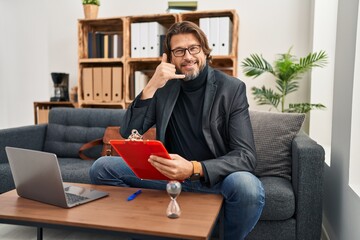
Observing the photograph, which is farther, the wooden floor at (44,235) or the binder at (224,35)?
the binder at (224,35)

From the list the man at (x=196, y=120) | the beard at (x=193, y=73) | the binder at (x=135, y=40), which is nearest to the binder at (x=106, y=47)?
the binder at (x=135, y=40)

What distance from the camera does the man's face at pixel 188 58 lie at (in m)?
1.50

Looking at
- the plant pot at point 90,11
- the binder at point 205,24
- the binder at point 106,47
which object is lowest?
→ the binder at point 106,47

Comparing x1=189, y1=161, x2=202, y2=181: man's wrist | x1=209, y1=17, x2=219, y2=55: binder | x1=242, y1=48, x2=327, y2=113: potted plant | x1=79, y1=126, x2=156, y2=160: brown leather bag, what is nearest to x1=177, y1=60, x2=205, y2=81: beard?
x1=189, y1=161, x2=202, y2=181: man's wrist

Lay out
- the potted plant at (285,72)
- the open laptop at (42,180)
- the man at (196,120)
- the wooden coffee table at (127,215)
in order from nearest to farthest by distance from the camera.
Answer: the wooden coffee table at (127,215) < the open laptop at (42,180) < the man at (196,120) < the potted plant at (285,72)

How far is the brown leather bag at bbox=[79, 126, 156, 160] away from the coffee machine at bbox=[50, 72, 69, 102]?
1.18 metres

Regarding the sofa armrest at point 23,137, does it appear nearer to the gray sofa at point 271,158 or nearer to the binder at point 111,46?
the gray sofa at point 271,158

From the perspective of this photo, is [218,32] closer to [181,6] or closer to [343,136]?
[181,6]

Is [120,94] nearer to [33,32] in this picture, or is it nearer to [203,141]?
Answer: [33,32]

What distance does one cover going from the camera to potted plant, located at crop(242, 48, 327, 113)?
260 centimetres

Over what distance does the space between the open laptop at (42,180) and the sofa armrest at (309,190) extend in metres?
0.95

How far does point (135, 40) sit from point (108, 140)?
3.90ft

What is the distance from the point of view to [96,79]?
320 cm

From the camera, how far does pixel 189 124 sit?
1540mm
